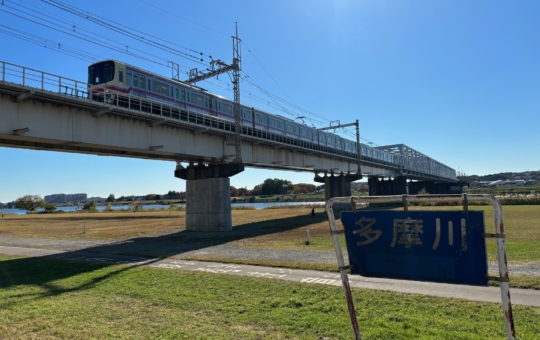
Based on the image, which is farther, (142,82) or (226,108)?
(226,108)

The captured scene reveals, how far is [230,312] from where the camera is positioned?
7.51 meters

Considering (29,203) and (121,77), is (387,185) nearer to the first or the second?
(121,77)

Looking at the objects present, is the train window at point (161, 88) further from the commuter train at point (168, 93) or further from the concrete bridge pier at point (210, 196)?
the concrete bridge pier at point (210, 196)

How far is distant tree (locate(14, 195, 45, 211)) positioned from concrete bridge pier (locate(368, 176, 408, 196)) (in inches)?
3836

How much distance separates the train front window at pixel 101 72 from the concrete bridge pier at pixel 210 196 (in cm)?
1143

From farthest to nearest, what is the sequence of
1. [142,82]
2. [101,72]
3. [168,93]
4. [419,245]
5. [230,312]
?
[168,93]
[142,82]
[101,72]
[230,312]
[419,245]

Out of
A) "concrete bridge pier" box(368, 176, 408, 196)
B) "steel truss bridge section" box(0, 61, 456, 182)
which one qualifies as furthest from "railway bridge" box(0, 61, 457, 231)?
"concrete bridge pier" box(368, 176, 408, 196)

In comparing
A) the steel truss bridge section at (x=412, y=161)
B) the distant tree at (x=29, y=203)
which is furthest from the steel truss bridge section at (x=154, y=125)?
the distant tree at (x=29, y=203)

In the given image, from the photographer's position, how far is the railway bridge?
18.5 m

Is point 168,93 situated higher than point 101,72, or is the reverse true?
point 101,72

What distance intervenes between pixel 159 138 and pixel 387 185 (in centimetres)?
6873

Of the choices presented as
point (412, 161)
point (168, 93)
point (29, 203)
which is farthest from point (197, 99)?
point (29, 203)

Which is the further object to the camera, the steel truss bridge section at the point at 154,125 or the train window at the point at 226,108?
the train window at the point at 226,108

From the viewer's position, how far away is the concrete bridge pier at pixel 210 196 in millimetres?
31422
